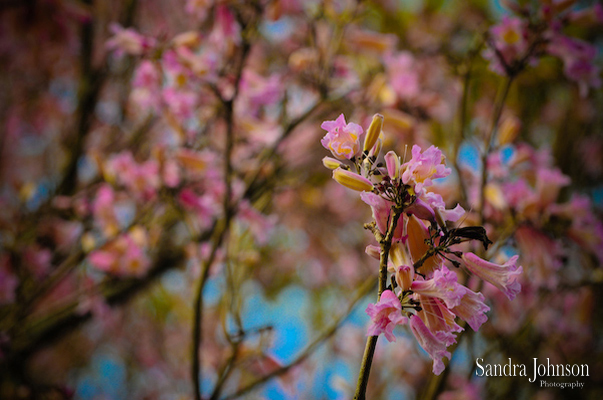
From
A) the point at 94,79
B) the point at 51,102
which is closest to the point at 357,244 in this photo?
the point at 94,79

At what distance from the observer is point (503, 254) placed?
→ 2.39 ft

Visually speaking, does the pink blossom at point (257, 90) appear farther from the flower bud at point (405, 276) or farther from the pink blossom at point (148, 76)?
the flower bud at point (405, 276)

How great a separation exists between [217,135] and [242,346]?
72 centimetres

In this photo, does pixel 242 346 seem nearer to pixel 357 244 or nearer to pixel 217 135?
pixel 217 135

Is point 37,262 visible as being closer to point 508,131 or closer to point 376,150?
point 376,150

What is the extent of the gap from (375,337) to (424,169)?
16 cm

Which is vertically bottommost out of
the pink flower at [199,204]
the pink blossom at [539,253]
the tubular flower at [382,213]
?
the pink blossom at [539,253]

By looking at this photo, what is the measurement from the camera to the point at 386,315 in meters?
0.33

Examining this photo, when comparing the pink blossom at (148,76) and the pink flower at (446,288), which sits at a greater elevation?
the pink blossom at (148,76)

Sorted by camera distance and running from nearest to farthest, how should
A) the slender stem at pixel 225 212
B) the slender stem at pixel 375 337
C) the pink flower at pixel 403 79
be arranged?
1. the slender stem at pixel 375 337
2. the slender stem at pixel 225 212
3. the pink flower at pixel 403 79

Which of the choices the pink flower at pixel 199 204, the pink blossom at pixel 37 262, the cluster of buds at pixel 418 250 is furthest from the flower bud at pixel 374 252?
the pink blossom at pixel 37 262

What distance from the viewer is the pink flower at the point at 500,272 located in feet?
1.19

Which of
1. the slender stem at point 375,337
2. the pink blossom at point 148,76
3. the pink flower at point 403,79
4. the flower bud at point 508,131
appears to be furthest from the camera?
the pink flower at point 403,79

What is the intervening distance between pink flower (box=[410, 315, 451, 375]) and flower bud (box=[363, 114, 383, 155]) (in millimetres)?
180
